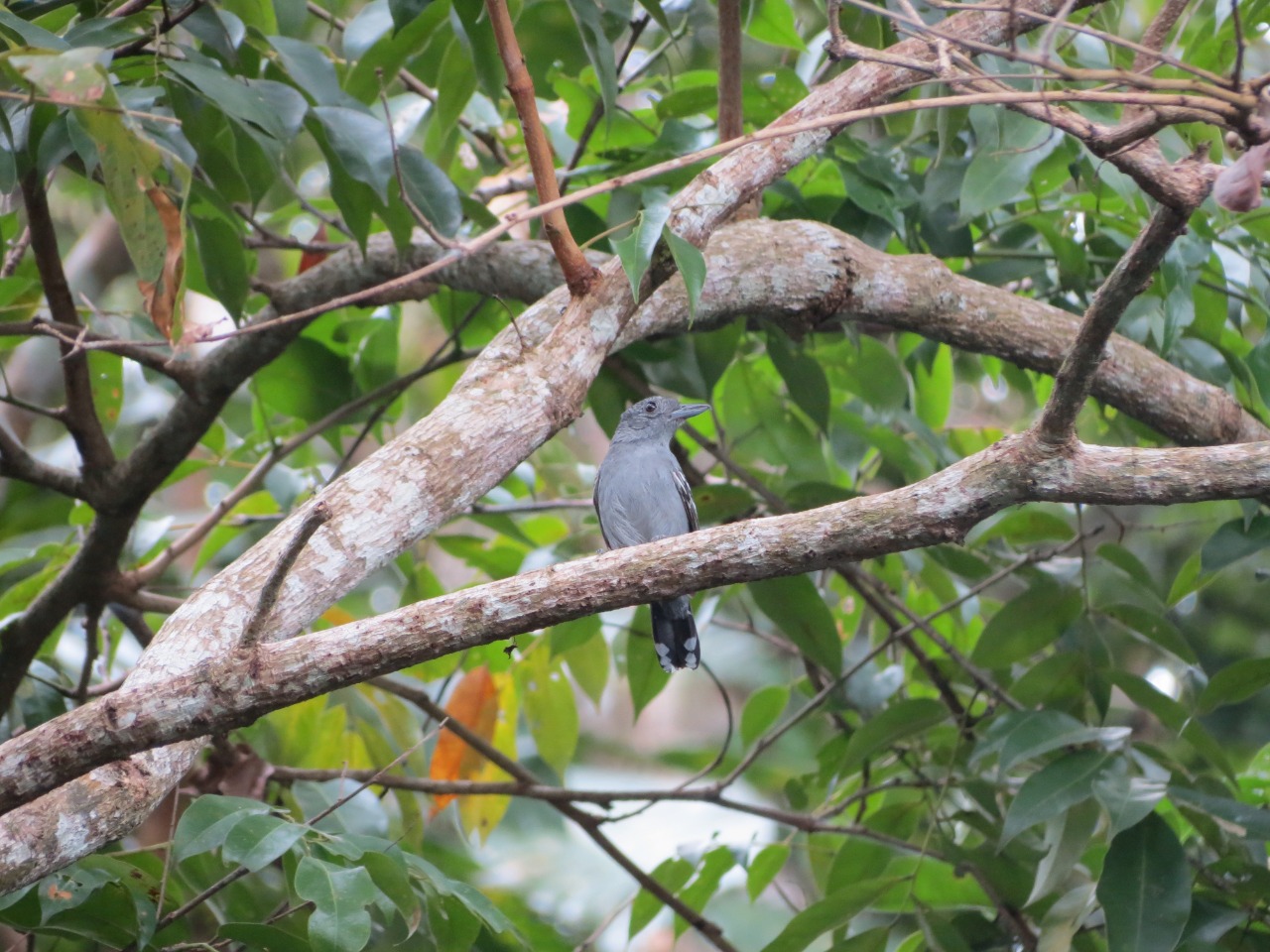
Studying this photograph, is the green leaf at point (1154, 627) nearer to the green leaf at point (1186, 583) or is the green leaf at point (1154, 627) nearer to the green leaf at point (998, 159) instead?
the green leaf at point (1186, 583)

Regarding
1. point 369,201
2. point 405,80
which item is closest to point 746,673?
point 405,80

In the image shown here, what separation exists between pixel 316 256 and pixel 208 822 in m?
2.39

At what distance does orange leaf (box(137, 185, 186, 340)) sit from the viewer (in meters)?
2.17

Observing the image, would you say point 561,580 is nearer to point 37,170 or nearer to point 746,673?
point 37,170

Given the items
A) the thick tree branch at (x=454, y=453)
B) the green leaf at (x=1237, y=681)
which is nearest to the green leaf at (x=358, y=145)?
the thick tree branch at (x=454, y=453)

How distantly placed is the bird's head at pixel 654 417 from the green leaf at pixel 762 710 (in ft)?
3.18

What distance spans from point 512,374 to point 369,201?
0.70 m

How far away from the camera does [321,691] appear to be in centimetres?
190

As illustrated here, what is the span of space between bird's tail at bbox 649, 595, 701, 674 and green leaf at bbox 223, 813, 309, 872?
1703mm

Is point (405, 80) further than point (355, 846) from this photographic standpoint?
Yes

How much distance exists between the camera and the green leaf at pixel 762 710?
13.5ft

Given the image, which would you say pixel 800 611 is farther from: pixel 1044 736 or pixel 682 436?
pixel 682 436

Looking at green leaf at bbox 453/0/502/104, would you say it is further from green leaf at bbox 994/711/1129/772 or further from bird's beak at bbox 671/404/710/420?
green leaf at bbox 994/711/1129/772

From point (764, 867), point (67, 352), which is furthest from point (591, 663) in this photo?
point (67, 352)
